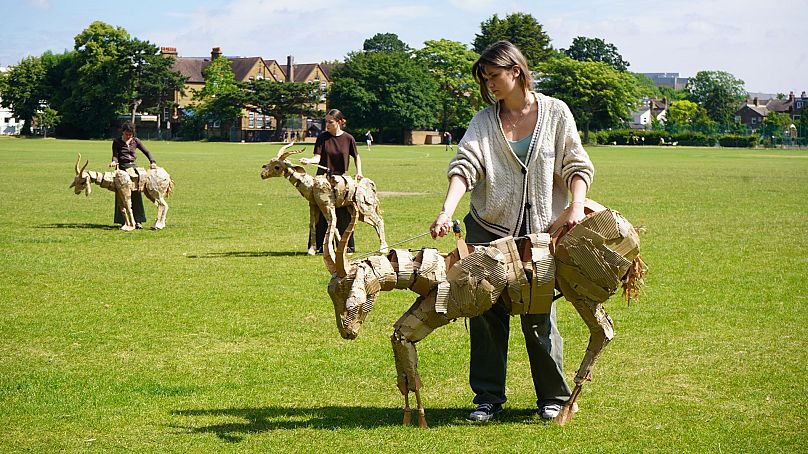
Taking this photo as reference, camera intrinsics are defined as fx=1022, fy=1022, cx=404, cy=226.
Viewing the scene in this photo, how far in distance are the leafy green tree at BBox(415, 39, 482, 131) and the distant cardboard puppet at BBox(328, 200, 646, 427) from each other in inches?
4080

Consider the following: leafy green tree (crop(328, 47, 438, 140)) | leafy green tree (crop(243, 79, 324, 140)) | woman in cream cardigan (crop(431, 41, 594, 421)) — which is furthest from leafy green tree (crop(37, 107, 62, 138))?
woman in cream cardigan (crop(431, 41, 594, 421))

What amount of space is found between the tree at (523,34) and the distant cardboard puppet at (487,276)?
123 meters

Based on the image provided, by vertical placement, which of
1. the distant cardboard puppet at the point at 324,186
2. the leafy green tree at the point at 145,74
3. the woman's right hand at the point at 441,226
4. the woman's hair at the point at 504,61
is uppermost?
the leafy green tree at the point at 145,74

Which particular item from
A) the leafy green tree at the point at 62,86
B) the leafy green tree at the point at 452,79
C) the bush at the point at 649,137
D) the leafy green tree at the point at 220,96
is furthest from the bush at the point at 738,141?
the leafy green tree at the point at 62,86

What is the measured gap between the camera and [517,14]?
129 meters

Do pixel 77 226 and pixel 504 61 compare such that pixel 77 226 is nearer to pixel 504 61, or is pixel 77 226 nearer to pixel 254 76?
pixel 504 61

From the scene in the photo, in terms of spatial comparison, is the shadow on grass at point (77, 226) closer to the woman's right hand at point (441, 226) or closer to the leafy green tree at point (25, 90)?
the woman's right hand at point (441, 226)

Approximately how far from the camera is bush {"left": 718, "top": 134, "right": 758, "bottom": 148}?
106500 millimetres

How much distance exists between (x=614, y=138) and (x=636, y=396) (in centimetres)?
10955

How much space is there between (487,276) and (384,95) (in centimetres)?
10093

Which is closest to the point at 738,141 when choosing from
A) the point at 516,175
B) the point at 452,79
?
the point at 452,79

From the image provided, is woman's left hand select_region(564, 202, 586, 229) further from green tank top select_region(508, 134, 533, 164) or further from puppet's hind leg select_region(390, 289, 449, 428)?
puppet's hind leg select_region(390, 289, 449, 428)

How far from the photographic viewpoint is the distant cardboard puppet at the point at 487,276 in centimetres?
665

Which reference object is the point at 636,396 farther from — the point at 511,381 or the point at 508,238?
the point at 508,238
